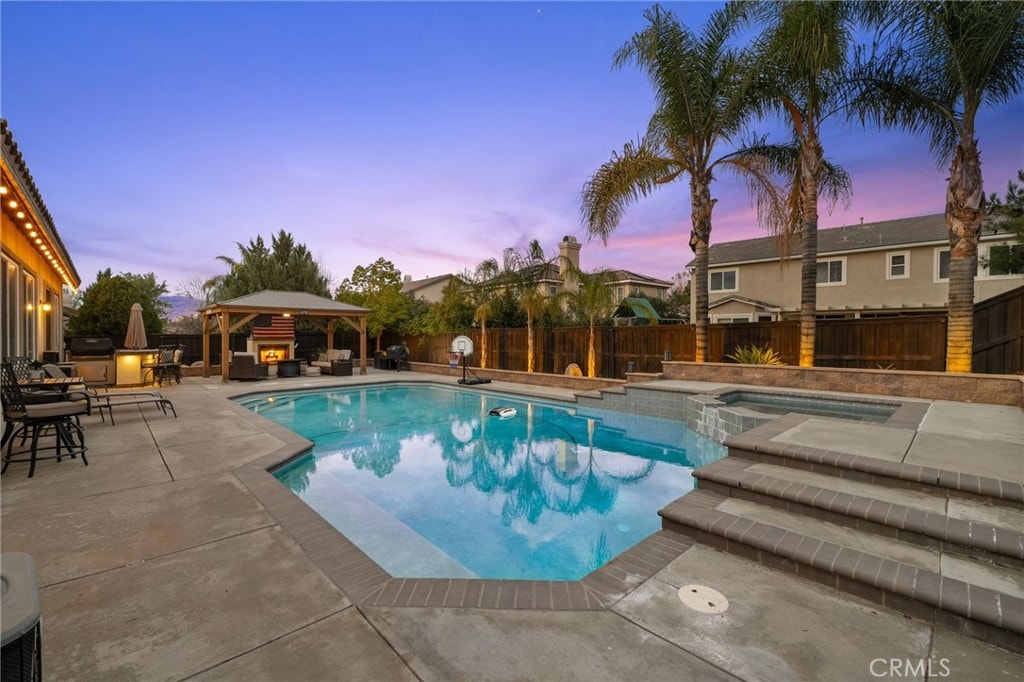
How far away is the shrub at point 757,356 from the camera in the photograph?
10844mm

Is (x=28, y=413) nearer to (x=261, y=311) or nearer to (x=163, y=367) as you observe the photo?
(x=163, y=367)

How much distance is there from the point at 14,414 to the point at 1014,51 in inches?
576

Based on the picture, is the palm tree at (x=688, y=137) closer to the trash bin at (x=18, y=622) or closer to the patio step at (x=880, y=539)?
the patio step at (x=880, y=539)

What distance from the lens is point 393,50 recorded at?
1121 centimetres

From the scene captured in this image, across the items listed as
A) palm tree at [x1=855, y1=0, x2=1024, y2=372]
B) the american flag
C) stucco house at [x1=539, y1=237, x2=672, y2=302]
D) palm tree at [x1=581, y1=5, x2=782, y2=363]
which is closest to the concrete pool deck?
palm tree at [x1=855, y1=0, x2=1024, y2=372]

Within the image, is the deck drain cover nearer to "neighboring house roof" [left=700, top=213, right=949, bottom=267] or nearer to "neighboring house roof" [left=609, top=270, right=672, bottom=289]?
"neighboring house roof" [left=700, top=213, right=949, bottom=267]

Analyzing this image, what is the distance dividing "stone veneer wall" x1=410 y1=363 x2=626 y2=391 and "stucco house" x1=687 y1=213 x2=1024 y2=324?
805 cm

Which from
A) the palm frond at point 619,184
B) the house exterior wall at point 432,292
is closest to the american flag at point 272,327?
the palm frond at point 619,184

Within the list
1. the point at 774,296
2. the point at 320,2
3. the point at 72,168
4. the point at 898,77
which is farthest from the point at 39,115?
the point at 774,296

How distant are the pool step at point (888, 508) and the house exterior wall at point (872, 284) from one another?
1442 centimetres

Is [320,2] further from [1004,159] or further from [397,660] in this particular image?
[1004,159]

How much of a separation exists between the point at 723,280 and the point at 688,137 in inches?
508

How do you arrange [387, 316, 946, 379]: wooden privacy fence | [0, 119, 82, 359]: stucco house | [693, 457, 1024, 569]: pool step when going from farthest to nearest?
[387, 316, 946, 379]: wooden privacy fence
[0, 119, 82, 359]: stucco house
[693, 457, 1024, 569]: pool step

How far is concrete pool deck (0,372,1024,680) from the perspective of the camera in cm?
213
